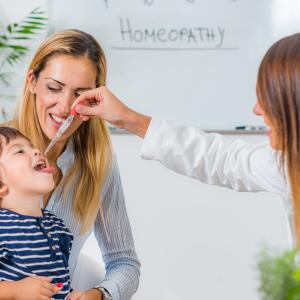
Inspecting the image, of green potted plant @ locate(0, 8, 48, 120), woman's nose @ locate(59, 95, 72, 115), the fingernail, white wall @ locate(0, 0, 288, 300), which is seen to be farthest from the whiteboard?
the fingernail

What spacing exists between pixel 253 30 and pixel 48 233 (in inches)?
67.2

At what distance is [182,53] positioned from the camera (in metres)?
2.80

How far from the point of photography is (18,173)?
4.57 feet

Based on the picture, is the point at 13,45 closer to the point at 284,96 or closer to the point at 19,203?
the point at 19,203

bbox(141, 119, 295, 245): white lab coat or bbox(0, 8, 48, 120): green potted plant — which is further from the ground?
bbox(141, 119, 295, 245): white lab coat

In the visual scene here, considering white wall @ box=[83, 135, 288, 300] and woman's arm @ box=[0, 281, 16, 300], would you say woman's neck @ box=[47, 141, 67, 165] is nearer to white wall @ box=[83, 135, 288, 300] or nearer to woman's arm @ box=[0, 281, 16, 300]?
woman's arm @ box=[0, 281, 16, 300]

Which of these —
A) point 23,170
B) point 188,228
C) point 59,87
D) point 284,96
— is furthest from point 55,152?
point 188,228

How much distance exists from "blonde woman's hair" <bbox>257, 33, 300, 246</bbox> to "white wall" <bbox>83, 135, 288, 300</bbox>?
1.70 metres

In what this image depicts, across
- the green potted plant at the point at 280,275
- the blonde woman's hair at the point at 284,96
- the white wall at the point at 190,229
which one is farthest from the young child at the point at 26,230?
the white wall at the point at 190,229

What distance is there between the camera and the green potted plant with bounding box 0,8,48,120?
278cm

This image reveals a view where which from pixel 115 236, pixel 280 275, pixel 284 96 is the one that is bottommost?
pixel 115 236

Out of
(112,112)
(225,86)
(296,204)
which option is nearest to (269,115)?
(296,204)

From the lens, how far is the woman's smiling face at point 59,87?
5.32 feet

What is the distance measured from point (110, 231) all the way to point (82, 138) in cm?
26
